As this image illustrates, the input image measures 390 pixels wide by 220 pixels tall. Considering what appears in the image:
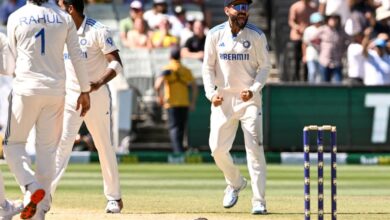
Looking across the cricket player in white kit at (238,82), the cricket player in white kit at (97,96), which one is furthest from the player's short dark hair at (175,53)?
the cricket player in white kit at (97,96)

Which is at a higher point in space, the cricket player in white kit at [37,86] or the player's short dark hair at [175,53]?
the cricket player in white kit at [37,86]

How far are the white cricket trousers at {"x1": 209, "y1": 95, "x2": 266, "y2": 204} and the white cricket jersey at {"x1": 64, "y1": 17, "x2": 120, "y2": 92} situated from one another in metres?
1.29

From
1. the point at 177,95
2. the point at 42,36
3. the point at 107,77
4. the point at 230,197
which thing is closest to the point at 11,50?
the point at 42,36

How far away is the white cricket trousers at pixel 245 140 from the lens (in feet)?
38.3

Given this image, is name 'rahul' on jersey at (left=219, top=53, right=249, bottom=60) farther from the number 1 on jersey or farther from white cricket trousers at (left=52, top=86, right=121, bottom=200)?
the number 1 on jersey

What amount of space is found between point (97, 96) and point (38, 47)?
1760mm

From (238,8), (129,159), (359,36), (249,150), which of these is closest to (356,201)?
(249,150)

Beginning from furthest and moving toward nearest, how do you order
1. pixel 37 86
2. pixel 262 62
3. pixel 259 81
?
1. pixel 262 62
2. pixel 259 81
3. pixel 37 86

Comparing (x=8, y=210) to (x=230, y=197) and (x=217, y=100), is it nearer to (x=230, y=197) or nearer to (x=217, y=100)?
(x=217, y=100)

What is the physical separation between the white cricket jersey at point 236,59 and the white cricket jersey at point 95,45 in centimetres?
108

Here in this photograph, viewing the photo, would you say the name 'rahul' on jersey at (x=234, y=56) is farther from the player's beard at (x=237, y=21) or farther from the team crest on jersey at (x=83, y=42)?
the team crest on jersey at (x=83, y=42)

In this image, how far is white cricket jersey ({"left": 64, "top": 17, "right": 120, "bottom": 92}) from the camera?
438 inches

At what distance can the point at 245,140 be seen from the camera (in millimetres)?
11758

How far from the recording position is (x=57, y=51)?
9.62m
